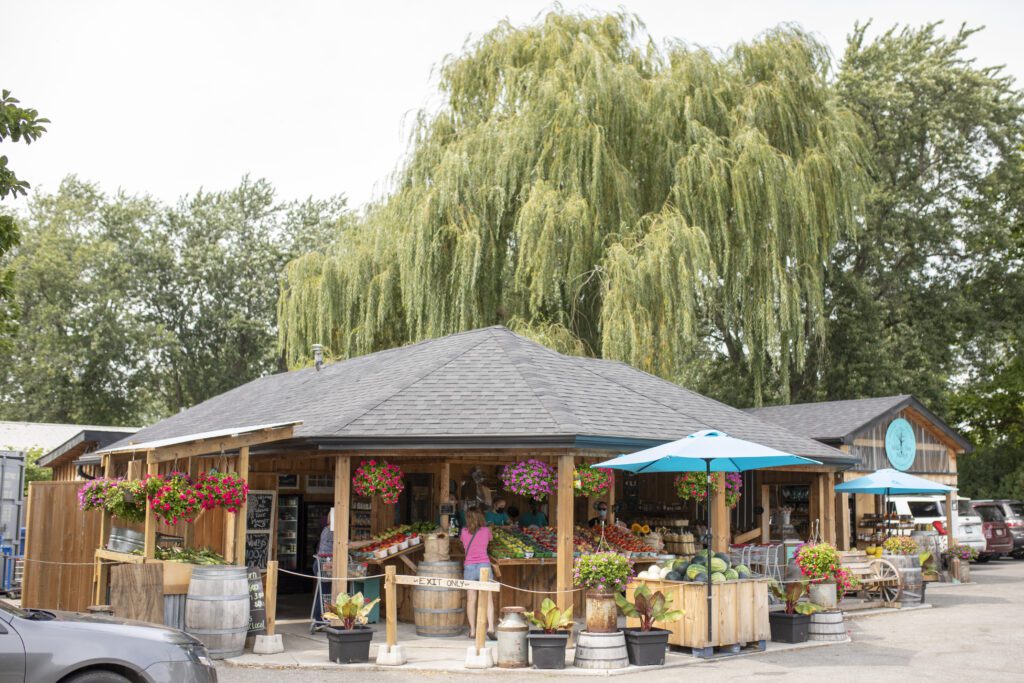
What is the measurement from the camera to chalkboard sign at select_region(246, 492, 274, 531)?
16203 mm

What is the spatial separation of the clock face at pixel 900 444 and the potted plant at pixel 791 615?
1104 centimetres

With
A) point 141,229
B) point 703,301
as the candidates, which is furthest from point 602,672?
point 141,229

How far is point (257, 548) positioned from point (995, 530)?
19.7 m

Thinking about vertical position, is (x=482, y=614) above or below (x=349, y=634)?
above

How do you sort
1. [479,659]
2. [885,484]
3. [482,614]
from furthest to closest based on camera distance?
1. [885,484]
2. [482,614]
3. [479,659]

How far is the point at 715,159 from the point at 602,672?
531 inches

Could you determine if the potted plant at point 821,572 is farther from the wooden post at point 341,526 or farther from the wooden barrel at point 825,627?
the wooden post at point 341,526

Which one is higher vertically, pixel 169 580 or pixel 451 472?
pixel 451 472

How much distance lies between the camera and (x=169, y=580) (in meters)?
10.8

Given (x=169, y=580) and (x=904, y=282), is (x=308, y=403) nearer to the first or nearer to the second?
(x=169, y=580)

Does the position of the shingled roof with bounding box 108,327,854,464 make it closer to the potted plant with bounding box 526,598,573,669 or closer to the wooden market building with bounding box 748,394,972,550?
the potted plant with bounding box 526,598,573,669

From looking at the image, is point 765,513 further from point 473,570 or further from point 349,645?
point 349,645

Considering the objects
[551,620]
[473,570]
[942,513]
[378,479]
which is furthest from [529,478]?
[942,513]

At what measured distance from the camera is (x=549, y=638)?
10.5m
